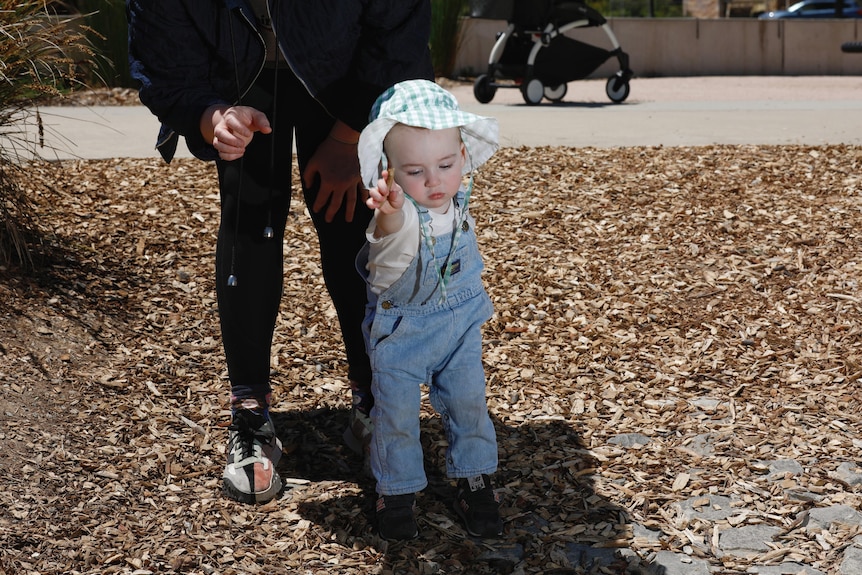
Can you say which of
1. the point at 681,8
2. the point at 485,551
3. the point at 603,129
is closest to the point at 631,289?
the point at 485,551

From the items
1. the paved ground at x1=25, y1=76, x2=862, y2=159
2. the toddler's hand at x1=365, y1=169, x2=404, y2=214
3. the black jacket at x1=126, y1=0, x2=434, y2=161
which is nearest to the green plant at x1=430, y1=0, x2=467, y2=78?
the paved ground at x1=25, y1=76, x2=862, y2=159

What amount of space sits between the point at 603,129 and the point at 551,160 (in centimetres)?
157

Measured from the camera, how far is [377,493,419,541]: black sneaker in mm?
2824

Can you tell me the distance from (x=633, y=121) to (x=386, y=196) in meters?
5.82

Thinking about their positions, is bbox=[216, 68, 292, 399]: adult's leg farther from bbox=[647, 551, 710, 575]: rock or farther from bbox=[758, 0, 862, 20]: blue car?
bbox=[758, 0, 862, 20]: blue car

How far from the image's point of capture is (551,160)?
20.0ft

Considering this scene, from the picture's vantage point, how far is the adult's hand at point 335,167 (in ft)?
9.41

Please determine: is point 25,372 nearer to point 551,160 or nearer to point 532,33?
point 551,160

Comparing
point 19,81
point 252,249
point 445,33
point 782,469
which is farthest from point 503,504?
point 445,33

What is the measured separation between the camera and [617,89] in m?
10.2

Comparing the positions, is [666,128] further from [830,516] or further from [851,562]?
[851,562]

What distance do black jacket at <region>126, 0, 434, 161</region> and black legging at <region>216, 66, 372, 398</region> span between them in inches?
4.8

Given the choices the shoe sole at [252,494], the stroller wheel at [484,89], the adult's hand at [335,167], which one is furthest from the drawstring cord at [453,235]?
the stroller wheel at [484,89]

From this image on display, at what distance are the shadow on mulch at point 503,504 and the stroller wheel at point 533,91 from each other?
6.57 metres
